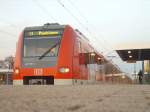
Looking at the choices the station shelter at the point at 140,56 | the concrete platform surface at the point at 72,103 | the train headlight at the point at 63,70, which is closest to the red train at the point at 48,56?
the train headlight at the point at 63,70

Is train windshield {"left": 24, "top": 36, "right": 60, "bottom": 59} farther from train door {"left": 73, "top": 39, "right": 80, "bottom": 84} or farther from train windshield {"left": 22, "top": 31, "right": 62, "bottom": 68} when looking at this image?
train door {"left": 73, "top": 39, "right": 80, "bottom": 84}

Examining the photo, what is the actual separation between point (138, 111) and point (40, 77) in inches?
590

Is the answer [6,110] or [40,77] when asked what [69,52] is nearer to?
[40,77]

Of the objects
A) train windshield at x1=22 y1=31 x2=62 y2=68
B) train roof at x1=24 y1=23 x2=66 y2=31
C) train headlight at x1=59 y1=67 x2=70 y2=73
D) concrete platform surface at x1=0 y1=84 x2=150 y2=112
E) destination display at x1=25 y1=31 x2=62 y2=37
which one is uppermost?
train roof at x1=24 y1=23 x2=66 y2=31

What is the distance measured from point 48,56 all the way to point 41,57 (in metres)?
0.34

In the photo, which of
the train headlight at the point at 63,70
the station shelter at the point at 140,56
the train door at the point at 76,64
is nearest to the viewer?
the train headlight at the point at 63,70

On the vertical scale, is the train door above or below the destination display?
below

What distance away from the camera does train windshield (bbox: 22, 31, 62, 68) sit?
18359 millimetres

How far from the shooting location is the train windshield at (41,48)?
18.4 m

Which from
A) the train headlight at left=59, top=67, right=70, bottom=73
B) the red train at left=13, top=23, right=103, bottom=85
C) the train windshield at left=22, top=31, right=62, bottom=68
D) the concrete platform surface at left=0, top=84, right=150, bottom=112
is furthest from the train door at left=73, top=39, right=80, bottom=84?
the concrete platform surface at left=0, top=84, right=150, bottom=112

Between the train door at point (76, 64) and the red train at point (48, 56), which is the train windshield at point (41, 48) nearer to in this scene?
the red train at point (48, 56)

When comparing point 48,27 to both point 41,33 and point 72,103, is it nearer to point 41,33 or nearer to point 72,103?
point 41,33

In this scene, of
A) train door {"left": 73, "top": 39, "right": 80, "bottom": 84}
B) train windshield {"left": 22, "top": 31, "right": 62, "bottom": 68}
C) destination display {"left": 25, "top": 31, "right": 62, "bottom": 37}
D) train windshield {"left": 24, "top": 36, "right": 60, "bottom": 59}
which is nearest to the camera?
train windshield {"left": 22, "top": 31, "right": 62, "bottom": 68}

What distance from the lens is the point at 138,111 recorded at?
→ 3.45 metres
